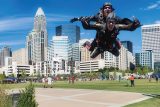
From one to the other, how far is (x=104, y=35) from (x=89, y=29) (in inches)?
57.4

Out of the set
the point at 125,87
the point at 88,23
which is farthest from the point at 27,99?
the point at 125,87

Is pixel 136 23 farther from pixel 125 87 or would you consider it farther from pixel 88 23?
pixel 125 87

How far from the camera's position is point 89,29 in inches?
1262

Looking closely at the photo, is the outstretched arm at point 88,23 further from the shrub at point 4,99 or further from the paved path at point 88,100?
the shrub at point 4,99

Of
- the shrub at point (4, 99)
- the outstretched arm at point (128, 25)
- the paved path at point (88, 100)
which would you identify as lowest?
the paved path at point (88, 100)

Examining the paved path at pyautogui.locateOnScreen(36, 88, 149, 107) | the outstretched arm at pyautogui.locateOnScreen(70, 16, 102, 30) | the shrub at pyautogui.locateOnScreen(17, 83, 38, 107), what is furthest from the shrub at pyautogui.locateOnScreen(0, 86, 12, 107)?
the outstretched arm at pyautogui.locateOnScreen(70, 16, 102, 30)

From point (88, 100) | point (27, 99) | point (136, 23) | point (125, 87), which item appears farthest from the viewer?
point (125, 87)

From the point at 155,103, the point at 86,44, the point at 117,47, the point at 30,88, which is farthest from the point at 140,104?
the point at 86,44

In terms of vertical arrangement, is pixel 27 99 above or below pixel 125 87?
above

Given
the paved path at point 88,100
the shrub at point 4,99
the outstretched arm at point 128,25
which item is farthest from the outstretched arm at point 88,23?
the shrub at point 4,99

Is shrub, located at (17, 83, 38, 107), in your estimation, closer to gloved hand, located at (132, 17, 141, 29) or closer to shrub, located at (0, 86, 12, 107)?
shrub, located at (0, 86, 12, 107)

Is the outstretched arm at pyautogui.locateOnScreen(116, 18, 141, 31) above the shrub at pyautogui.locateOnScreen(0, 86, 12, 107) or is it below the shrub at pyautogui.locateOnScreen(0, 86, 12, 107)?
above

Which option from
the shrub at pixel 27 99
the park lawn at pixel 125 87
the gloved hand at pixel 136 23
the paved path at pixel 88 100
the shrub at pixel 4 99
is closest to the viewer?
the shrub at pixel 27 99

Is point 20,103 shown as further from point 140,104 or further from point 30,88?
point 140,104
